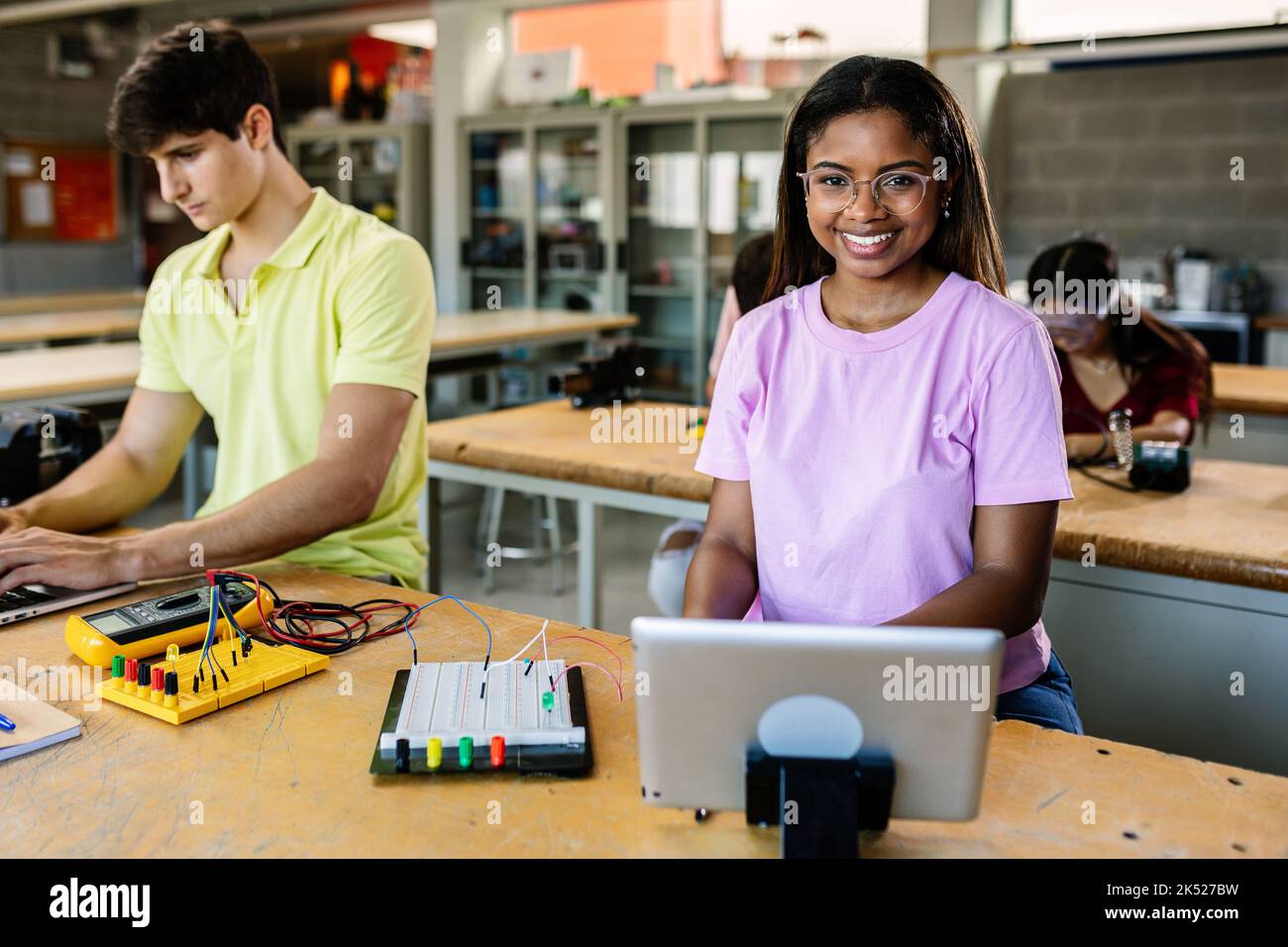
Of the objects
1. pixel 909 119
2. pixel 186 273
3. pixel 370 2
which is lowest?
pixel 186 273

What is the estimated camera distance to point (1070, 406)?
2.83m

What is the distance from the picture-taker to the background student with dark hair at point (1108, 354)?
2822 millimetres

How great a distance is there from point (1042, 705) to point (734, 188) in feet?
18.6

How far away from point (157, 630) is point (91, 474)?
2.41 feet

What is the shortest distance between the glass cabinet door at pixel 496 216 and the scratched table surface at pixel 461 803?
6691mm

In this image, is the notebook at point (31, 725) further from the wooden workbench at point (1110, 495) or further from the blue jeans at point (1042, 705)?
the wooden workbench at point (1110, 495)

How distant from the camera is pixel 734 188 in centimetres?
683

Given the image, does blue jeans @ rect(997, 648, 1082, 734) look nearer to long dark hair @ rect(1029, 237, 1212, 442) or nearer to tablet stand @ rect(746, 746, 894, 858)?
tablet stand @ rect(746, 746, 894, 858)

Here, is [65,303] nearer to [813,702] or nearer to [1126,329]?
[1126,329]

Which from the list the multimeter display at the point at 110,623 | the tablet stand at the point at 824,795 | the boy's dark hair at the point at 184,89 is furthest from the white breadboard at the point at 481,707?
the boy's dark hair at the point at 184,89

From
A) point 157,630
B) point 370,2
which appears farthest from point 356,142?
point 157,630

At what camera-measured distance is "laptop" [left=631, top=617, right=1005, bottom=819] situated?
87 centimetres

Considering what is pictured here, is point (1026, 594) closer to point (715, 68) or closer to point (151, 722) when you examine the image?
point (151, 722)

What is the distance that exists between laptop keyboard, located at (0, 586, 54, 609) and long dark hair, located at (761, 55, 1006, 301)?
1.11 m
